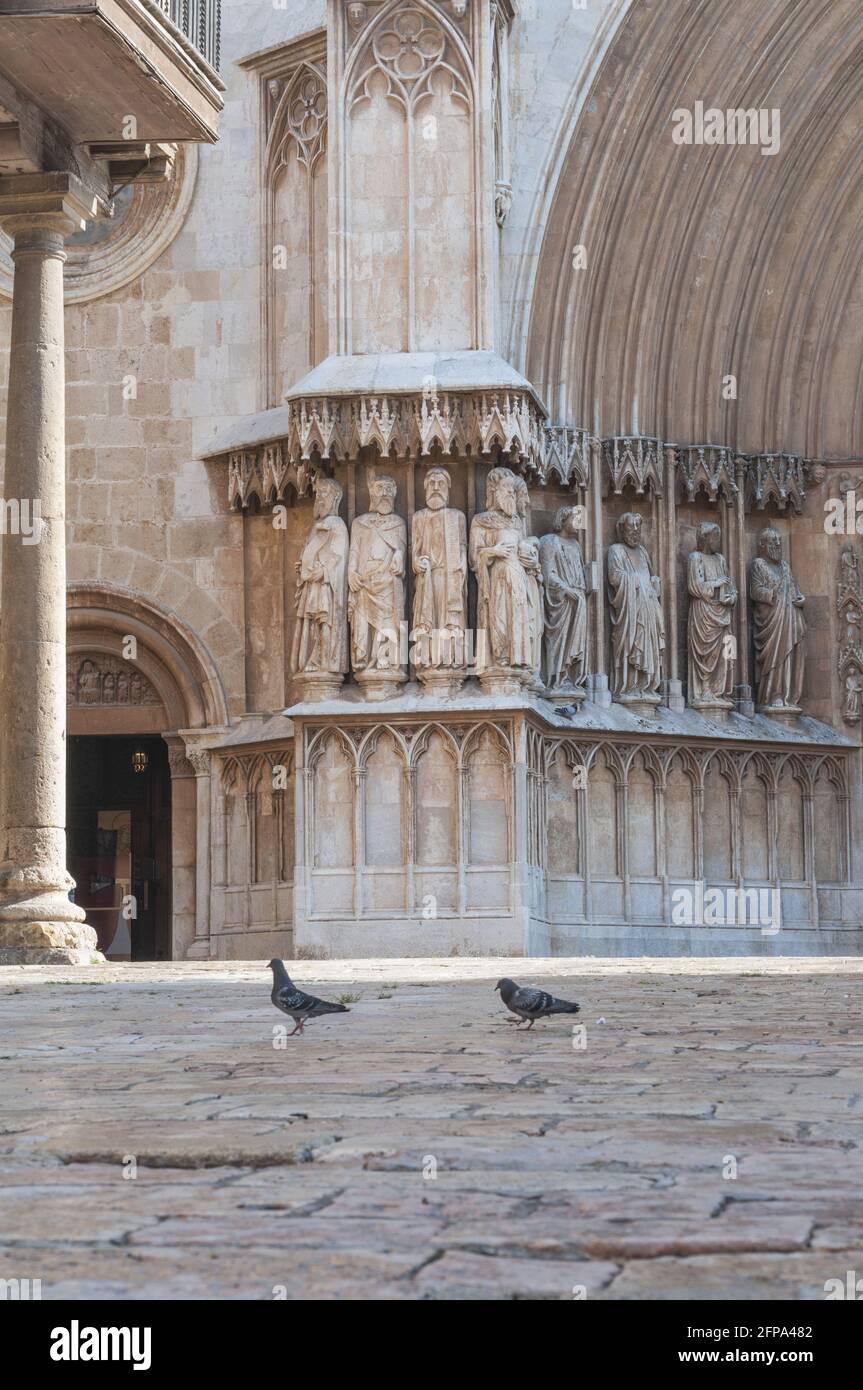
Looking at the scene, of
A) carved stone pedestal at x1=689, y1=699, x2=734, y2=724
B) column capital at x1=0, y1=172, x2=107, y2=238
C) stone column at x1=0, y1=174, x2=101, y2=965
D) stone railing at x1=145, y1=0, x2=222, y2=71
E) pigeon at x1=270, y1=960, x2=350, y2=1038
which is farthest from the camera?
carved stone pedestal at x1=689, y1=699, x2=734, y2=724

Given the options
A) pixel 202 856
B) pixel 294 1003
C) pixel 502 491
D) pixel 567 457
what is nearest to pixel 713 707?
pixel 567 457

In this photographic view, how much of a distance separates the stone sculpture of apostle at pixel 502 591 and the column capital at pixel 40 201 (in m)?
4.40

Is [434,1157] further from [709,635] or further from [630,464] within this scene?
[709,635]

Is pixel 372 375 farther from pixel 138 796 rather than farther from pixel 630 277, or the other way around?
pixel 138 796

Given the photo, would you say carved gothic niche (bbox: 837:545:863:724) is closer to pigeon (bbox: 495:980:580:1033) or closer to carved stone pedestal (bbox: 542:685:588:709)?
carved stone pedestal (bbox: 542:685:588:709)

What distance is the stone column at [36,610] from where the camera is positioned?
12.0 metres

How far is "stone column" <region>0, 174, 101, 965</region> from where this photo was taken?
39.3 ft

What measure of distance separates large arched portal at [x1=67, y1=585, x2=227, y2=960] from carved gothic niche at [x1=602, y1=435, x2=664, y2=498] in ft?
12.2

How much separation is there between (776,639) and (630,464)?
2118mm

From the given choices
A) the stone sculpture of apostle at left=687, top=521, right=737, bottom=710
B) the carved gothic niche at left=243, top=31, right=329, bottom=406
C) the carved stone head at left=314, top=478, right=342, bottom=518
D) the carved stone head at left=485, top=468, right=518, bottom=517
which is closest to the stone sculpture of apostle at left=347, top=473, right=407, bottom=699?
the carved stone head at left=314, top=478, right=342, bottom=518

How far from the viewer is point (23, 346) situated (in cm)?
1269

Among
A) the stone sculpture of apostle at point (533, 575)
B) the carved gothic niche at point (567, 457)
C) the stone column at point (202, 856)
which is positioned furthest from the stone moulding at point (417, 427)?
the stone column at point (202, 856)

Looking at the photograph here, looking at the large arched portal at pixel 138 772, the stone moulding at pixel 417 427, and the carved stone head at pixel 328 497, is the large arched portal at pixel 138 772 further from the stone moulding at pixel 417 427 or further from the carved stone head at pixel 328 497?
the stone moulding at pixel 417 427

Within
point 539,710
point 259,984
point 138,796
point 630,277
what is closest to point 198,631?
point 138,796
